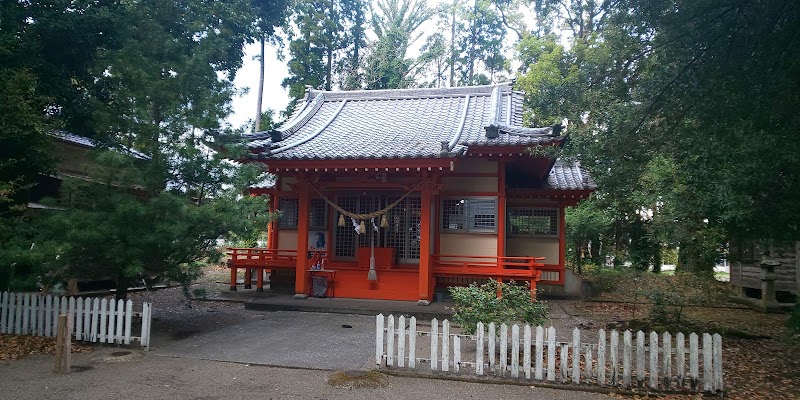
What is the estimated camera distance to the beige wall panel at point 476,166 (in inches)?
486

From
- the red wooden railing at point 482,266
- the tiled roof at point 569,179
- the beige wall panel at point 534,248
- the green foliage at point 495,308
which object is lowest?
the green foliage at point 495,308

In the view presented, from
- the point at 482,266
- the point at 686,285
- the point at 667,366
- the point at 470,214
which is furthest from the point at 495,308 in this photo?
the point at 686,285

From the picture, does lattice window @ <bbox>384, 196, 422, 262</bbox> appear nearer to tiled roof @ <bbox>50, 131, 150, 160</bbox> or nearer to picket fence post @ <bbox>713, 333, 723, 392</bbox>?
tiled roof @ <bbox>50, 131, 150, 160</bbox>

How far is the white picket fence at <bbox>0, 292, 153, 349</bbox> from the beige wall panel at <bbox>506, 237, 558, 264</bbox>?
1027cm

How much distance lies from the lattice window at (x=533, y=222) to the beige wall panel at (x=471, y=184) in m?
2.63

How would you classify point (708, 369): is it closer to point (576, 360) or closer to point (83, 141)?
point (576, 360)

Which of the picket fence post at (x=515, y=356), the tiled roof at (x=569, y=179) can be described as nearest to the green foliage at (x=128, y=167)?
the picket fence post at (x=515, y=356)

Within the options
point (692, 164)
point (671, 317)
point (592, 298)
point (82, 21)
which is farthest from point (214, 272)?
point (692, 164)

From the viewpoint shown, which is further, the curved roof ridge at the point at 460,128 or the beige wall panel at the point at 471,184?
the beige wall panel at the point at 471,184

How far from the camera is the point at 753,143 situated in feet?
18.9

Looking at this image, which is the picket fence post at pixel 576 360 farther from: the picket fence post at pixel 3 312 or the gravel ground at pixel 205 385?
the picket fence post at pixel 3 312

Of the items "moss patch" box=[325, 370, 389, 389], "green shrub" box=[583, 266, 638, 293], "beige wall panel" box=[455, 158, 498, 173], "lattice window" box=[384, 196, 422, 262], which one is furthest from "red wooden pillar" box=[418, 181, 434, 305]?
"green shrub" box=[583, 266, 638, 293]

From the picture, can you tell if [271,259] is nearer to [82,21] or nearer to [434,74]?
[82,21]

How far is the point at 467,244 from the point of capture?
12.4 m
